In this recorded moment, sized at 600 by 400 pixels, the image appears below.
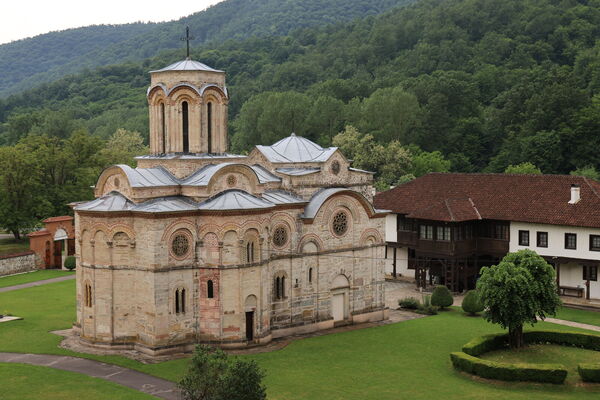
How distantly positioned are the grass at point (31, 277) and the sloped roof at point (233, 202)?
21.0m

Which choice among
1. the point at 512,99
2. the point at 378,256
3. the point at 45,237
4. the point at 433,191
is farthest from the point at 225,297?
the point at 512,99

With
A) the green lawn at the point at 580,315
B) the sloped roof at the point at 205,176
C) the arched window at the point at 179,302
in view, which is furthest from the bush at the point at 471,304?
the arched window at the point at 179,302

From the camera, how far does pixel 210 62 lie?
404ft

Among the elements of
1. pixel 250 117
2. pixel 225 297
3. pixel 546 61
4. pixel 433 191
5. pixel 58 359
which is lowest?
pixel 58 359

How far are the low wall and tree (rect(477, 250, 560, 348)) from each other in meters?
32.8

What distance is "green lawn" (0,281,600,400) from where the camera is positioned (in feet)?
86.5

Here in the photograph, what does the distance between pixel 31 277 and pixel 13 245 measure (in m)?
12.8

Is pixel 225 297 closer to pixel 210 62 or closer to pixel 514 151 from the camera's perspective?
pixel 514 151

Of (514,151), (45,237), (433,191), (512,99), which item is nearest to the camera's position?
(433,191)

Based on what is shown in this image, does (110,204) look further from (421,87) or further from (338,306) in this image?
(421,87)

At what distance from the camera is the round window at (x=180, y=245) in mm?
31000

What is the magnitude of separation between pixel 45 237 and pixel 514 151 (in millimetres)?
43139

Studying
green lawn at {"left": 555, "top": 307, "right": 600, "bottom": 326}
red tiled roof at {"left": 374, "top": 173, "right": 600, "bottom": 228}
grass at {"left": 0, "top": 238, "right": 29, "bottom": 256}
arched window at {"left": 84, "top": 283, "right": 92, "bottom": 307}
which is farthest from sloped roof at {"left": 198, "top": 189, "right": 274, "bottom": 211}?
grass at {"left": 0, "top": 238, "right": 29, "bottom": 256}

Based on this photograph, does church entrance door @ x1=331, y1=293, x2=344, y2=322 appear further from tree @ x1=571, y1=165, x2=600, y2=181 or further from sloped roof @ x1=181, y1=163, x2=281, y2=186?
tree @ x1=571, y1=165, x2=600, y2=181
